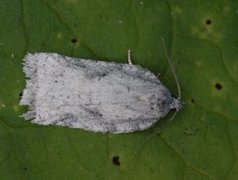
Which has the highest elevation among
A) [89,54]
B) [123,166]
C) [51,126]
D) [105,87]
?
[89,54]

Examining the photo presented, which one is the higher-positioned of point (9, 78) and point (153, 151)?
point (9, 78)

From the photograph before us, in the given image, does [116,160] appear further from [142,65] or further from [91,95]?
[142,65]

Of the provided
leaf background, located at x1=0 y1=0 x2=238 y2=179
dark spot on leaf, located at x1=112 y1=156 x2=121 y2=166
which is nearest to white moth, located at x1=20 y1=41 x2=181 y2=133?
leaf background, located at x1=0 y1=0 x2=238 y2=179

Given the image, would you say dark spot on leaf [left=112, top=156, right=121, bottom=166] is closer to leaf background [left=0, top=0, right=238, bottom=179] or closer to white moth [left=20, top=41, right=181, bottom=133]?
leaf background [left=0, top=0, right=238, bottom=179]

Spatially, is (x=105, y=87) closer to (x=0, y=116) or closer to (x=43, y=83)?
(x=43, y=83)

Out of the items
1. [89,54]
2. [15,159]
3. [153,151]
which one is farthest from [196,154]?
[15,159]
